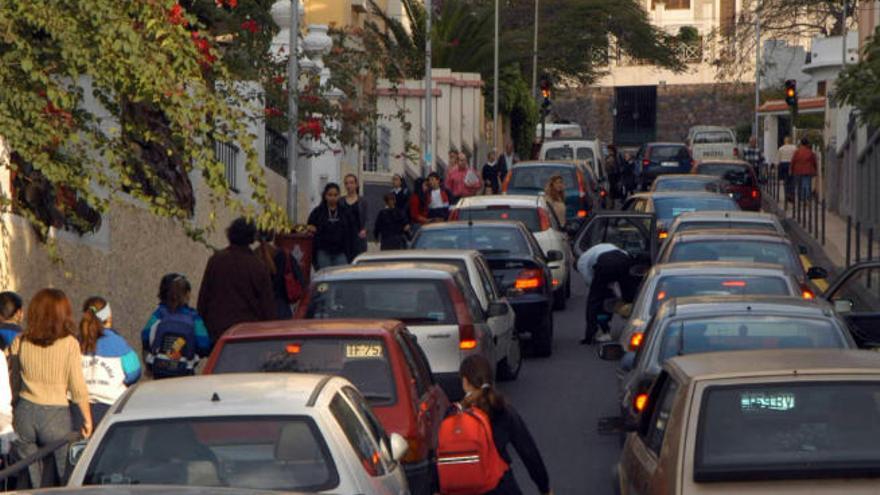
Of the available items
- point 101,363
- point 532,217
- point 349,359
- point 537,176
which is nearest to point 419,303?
point 101,363

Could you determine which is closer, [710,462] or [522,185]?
[710,462]

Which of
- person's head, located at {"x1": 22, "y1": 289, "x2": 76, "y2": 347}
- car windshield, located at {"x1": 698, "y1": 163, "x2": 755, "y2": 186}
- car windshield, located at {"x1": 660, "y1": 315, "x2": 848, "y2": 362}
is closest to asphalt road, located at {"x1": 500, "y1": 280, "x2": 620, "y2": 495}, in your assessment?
car windshield, located at {"x1": 660, "y1": 315, "x2": 848, "y2": 362}

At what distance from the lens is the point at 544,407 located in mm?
16453

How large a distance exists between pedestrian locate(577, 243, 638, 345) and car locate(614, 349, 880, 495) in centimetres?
1225

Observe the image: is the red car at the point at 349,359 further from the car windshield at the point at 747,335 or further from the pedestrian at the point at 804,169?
the pedestrian at the point at 804,169

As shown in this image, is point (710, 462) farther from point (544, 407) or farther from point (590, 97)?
point (590, 97)

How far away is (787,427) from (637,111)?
318 feet

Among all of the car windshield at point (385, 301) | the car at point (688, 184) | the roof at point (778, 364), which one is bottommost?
the car at point (688, 184)

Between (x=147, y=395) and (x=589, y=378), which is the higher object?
(x=147, y=395)

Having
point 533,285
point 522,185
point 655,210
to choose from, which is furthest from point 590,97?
point 533,285

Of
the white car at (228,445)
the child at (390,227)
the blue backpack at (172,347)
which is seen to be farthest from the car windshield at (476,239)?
the white car at (228,445)

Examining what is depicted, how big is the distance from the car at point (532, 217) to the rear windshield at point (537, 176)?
9558 millimetres

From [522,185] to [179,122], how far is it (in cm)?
2536

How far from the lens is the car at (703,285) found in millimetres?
14312
